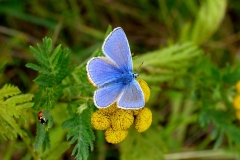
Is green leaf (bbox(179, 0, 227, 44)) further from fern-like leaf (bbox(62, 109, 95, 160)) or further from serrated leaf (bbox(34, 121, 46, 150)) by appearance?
serrated leaf (bbox(34, 121, 46, 150))

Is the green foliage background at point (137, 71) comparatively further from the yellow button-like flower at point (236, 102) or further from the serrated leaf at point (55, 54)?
the yellow button-like flower at point (236, 102)

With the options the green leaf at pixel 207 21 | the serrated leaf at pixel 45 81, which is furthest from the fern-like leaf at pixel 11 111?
the green leaf at pixel 207 21

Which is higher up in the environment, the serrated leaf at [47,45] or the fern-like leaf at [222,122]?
the serrated leaf at [47,45]

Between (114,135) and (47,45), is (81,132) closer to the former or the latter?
(114,135)

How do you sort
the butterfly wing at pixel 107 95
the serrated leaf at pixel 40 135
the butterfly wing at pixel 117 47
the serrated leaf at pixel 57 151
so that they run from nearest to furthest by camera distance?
the butterfly wing at pixel 107 95, the butterfly wing at pixel 117 47, the serrated leaf at pixel 40 135, the serrated leaf at pixel 57 151

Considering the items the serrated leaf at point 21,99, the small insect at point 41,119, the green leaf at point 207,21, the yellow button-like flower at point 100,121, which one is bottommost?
the yellow button-like flower at point 100,121

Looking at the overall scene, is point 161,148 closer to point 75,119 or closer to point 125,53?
point 75,119

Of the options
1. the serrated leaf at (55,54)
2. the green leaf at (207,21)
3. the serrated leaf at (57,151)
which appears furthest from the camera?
the green leaf at (207,21)
